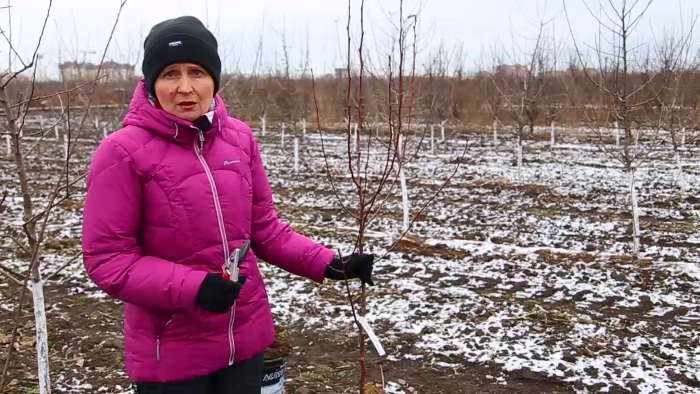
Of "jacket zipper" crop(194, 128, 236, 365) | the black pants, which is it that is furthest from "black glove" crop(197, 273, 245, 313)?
the black pants

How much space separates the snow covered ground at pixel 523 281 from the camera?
13.1 feet

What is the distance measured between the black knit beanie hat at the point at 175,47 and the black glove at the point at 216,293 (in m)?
0.58

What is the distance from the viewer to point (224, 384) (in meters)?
1.72

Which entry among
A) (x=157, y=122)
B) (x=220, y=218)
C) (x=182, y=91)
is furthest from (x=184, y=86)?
(x=220, y=218)

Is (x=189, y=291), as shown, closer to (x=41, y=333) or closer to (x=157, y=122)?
(x=157, y=122)

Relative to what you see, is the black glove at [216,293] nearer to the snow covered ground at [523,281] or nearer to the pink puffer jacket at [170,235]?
the pink puffer jacket at [170,235]

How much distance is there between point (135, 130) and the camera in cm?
157

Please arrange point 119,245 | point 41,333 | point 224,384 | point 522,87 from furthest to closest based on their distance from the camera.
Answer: point 522,87 → point 41,333 → point 224,384 → point 119,245

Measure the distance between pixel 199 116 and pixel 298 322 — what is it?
3.34 meters

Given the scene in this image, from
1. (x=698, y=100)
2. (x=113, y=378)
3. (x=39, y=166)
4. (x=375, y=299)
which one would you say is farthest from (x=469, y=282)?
(x=39, y=166)

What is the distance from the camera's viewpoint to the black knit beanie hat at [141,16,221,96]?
1590 millimetres

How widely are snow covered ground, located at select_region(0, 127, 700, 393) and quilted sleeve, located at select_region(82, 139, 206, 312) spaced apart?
2403 mm

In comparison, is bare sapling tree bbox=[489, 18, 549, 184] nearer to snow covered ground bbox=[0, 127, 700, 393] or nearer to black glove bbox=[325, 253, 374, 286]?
snow covered ground bbox=[0, 127, 700, 393]

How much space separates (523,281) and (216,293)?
4682mm
